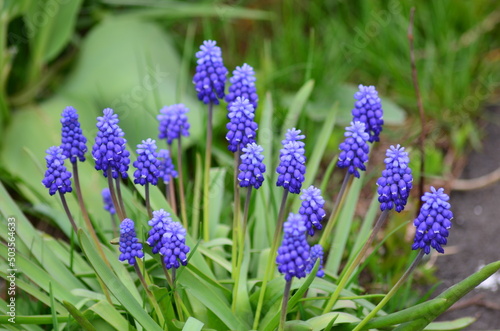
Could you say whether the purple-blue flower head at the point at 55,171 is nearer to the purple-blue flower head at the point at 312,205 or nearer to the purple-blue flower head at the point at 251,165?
the purple-blue flower head at the point at 251,165

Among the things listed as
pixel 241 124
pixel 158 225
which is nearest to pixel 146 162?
pixel 158 225

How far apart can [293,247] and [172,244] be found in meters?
0.46

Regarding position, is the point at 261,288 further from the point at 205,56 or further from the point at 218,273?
the point at 205,56

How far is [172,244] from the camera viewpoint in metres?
2.37

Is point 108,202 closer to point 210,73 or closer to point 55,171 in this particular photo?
point 55,171

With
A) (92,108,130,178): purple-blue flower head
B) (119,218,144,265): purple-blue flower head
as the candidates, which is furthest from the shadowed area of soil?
(92,108,130,178): purple-blue flower head

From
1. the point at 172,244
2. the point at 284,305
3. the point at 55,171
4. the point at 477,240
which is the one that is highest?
the point at 477,240

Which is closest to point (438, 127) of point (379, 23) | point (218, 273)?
point (379, 23)

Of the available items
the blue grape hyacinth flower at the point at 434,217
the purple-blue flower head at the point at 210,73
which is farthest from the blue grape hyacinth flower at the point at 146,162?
the blue grape hyacinth flower at the point at 434,217

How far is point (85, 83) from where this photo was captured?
4758mm

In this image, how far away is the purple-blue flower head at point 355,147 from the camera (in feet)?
8.33

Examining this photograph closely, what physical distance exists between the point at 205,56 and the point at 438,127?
99.7 inches

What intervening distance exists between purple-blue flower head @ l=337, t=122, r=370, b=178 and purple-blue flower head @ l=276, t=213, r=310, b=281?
0.49 m

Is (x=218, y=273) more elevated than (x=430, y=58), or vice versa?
(x=430, y=58)
